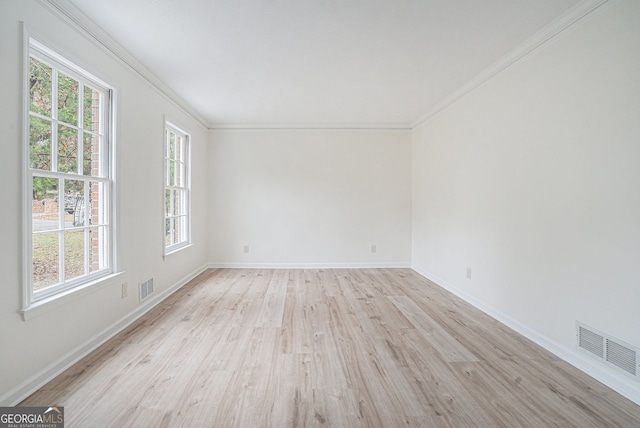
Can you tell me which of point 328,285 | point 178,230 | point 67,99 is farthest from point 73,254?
point 328,285

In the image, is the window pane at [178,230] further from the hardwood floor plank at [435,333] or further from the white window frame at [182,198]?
the hardwood floor plank at [435,333]

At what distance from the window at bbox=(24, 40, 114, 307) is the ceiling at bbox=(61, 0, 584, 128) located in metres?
0.57

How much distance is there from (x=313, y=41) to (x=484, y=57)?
1.68 meters

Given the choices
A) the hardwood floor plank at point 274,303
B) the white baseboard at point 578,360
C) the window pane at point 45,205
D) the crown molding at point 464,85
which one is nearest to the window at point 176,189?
the crown molding at point 464,85

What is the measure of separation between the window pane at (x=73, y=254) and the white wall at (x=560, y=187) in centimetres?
379

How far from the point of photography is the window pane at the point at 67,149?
7.06 feet

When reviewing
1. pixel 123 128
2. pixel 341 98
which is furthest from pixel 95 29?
pixel 341 98

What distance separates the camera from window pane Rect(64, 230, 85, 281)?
7.36 feet

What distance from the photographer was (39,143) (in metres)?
1.97

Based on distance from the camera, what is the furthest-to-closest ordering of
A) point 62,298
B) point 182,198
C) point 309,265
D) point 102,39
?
point 309,265 → point 182,198 → point 102,39 → point 62,298

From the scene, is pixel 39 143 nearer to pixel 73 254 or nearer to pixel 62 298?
pixel 73 254

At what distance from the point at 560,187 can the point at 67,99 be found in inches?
151

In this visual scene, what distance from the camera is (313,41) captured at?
A: 2602 mm

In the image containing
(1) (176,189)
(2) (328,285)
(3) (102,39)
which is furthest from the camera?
(2) (328,285)
